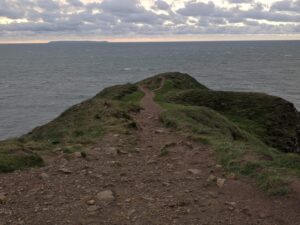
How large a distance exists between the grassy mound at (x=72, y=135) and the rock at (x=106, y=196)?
392 cm

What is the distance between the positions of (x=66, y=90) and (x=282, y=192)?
298 feet

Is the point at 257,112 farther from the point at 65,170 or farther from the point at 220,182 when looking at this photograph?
the point at 65,170

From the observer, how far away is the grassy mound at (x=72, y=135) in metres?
15.3

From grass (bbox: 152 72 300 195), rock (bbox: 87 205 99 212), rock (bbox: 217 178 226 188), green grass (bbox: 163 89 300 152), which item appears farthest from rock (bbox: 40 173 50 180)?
green grass (bbox: 163 89 300 152)

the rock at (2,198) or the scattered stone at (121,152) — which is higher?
the rock at (2,198)

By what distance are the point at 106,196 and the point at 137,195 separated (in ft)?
3.10

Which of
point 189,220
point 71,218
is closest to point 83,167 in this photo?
point 71,218

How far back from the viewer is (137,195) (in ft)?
41.1

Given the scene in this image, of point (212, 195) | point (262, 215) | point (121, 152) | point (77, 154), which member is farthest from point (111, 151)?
point (262, 215)

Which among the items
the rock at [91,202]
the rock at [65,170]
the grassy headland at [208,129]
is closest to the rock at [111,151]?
the grassy headland at [208,129]

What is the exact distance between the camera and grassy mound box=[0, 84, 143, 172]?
604 inches

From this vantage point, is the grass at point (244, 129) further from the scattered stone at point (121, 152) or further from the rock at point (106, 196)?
the rock at point (106, 196)

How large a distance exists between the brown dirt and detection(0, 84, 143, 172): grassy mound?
84cm

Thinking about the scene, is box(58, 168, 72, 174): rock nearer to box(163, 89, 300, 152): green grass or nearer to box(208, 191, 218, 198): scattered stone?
box(208, 191, 218, 198): scattered stone
